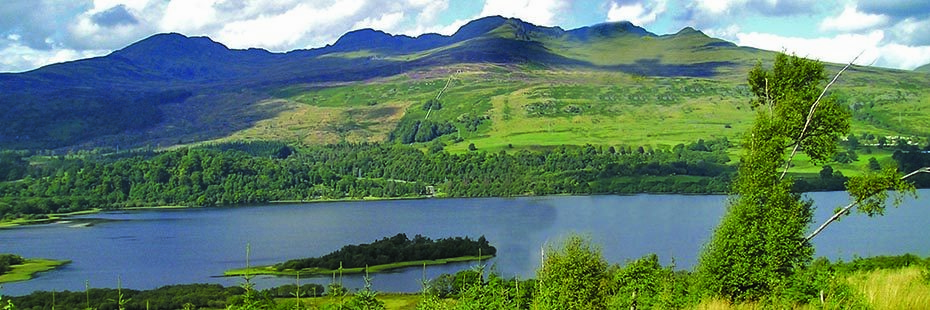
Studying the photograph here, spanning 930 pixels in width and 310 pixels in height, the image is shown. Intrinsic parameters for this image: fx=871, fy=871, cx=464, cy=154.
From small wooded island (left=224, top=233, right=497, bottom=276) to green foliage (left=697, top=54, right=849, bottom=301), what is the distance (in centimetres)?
5398

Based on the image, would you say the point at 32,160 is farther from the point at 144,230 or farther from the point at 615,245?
the point at 615,245

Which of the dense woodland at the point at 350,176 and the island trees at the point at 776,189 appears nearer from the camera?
the island trees at the point at 776,189

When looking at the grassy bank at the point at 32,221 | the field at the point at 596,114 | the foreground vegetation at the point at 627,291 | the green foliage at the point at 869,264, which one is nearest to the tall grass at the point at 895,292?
the foreground vegetation at the point at 627,291

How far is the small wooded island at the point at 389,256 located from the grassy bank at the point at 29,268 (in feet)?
54.5

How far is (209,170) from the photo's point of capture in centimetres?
13638

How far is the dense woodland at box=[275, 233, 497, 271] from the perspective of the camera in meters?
70.0

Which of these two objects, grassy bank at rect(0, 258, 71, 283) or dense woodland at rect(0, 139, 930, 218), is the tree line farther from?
grassy bank at rect(0, 258, 71, 283)

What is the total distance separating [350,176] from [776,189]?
129180mm

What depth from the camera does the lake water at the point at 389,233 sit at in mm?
64062

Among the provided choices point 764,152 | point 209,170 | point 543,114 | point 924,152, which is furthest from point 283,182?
point 764,152

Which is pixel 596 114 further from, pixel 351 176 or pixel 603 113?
pixel 351 176

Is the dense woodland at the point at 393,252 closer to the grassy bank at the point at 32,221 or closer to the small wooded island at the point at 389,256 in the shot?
the small wooded island at the point at 389,256

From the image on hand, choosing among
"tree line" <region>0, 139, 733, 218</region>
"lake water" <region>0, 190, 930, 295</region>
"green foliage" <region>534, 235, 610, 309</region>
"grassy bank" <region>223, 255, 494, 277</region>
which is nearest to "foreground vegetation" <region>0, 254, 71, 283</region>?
"lake water" <region>0, 190, 930, 295</region>

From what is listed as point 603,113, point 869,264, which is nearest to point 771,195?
point 869,264
